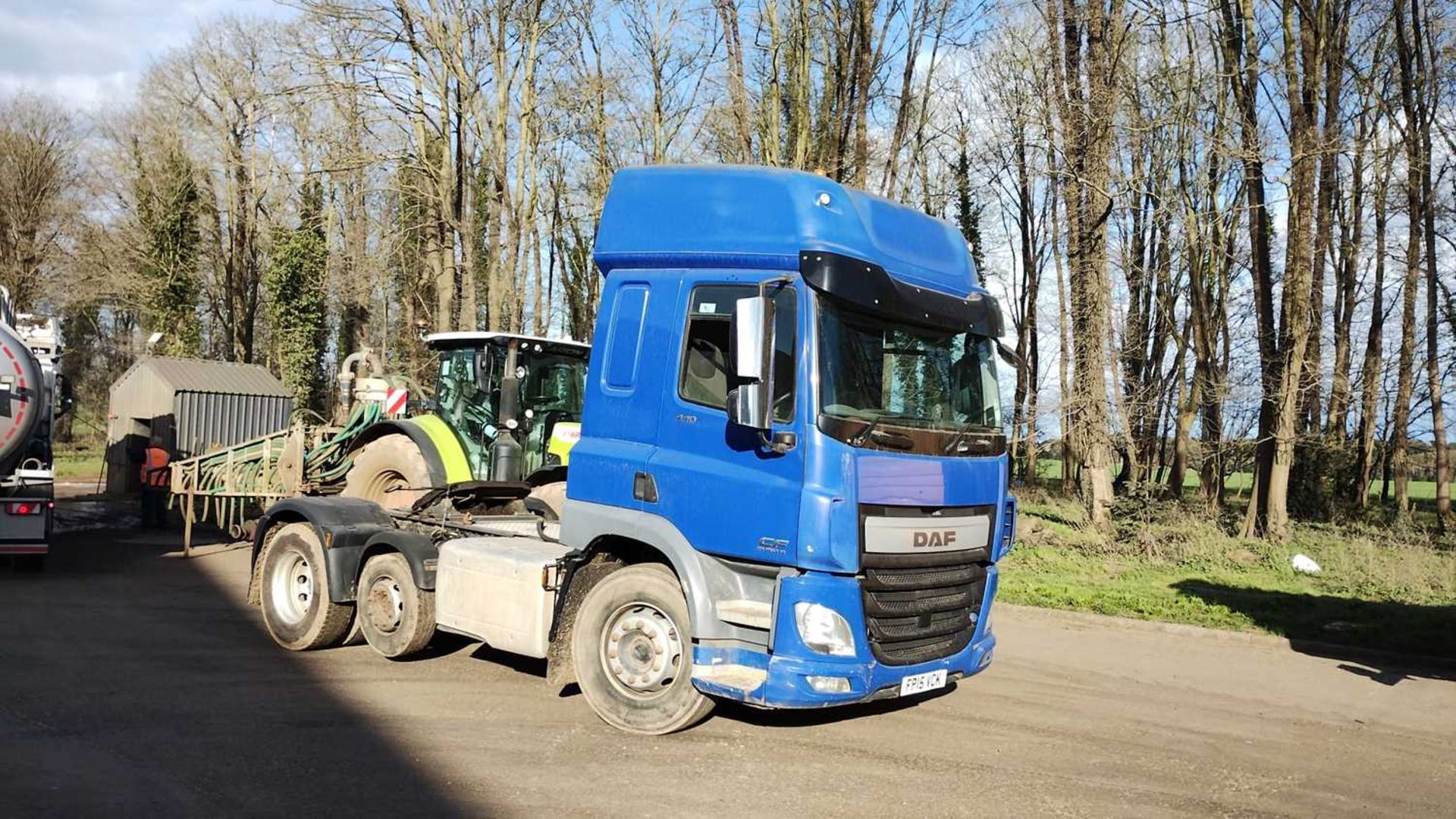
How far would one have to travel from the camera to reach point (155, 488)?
18922 mm

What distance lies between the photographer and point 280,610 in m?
9.17

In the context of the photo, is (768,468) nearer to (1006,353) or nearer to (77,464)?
(1006,353)

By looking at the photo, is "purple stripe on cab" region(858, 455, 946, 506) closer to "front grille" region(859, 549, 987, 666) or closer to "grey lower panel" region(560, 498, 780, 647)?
"front grille" region(859, 549, 987, 666)

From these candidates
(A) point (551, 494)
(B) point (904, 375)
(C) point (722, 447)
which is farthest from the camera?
(A) point (551, 494)

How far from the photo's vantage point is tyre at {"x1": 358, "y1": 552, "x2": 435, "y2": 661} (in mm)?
8078

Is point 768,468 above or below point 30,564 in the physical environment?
above

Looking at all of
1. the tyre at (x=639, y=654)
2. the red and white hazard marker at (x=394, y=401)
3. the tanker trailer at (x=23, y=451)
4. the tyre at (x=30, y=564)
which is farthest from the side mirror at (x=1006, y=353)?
the tyre at (x=30, y=564)

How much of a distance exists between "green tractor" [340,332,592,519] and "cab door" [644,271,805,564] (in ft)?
13.9

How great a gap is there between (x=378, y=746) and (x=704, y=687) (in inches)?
A: 74.5

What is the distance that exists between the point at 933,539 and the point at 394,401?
31.6ft

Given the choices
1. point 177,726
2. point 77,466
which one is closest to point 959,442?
point 177,726

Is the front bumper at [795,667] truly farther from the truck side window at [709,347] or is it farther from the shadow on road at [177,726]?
the shadow on road at [177,726]

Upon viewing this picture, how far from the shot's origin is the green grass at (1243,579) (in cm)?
1080

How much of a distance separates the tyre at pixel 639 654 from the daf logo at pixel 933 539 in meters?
1.33
